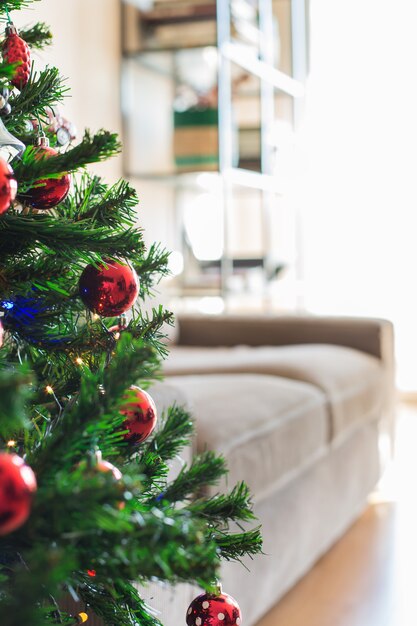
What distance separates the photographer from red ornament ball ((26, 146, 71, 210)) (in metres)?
0.61

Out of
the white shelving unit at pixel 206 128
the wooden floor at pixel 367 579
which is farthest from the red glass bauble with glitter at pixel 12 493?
the white shelving unit at pixel 206 128

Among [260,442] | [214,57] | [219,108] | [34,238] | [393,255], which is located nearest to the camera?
[34,238]

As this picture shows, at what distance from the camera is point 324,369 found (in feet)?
6.38

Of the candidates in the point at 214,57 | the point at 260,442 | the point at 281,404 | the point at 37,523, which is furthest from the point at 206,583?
the point at 214,57

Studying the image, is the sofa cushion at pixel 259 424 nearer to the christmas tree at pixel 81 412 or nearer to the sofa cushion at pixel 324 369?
the sofa cushion at pixel 324 369

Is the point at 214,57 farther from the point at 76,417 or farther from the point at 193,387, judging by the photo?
the point at 76,417

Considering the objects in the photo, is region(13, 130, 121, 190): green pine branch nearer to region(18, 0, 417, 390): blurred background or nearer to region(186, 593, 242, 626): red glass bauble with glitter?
region(186, 593, 242, 626): red glass bauble with glitter

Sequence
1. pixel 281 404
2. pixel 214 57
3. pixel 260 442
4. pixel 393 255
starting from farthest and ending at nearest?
pixel 393 255
pixel 214 57
pixel 281 404
pixel 260 442

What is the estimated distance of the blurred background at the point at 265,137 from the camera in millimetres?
2920

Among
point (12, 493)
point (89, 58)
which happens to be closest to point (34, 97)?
point (12, 493)

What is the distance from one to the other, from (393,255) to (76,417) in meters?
3.61

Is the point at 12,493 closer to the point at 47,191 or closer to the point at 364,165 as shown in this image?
the point at 47,191

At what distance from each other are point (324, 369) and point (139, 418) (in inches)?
52.8

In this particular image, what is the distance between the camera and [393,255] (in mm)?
3932
